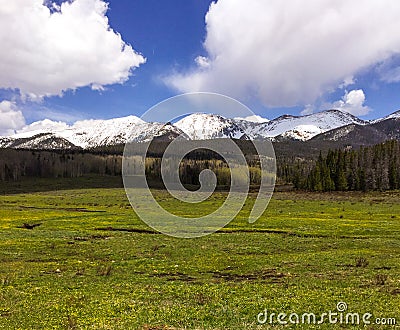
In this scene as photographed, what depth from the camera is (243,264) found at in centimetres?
2825

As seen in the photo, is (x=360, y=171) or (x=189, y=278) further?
(x=360, y=171)

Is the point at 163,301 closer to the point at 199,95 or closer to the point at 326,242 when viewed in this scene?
the point at 199,95

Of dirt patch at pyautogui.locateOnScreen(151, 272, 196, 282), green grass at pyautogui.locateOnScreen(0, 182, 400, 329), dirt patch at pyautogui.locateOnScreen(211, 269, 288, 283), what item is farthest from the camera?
dirt patch at pyautogui.locateOnScreen(151, 272, 196, 282)

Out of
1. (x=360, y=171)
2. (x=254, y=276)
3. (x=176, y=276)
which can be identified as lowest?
(x=176, y=276)

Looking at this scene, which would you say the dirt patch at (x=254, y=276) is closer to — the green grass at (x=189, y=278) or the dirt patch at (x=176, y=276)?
the green grass at (x=189, y=278)

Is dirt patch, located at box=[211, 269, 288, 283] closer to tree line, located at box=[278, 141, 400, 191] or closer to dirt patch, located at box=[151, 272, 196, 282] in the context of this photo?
dirt patch, located at box=[151, 272, 196, 282]

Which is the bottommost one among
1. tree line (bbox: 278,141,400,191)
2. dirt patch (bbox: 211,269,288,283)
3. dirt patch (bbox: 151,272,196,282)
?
dirt patch (bbox: 151,272,196,282)

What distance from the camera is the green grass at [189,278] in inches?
620

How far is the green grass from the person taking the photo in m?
15.8

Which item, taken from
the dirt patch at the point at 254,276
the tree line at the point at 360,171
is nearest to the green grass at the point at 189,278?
the dirt patch at the point at 254,276

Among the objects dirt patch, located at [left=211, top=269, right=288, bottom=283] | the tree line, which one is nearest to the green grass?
dirt patch, located at [left=211, top=269, right=288, bottom=283]

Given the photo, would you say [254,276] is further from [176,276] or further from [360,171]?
[360,171]

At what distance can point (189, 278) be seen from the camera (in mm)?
23844

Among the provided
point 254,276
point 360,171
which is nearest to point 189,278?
point 254,276
